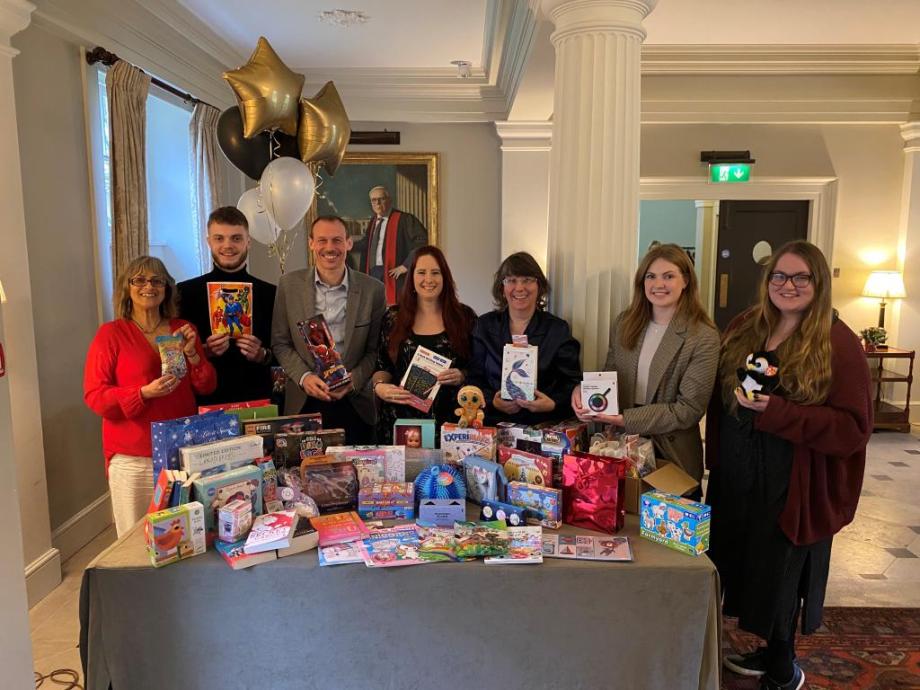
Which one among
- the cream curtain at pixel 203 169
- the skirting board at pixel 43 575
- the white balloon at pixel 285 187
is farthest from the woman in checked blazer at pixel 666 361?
the cream curtain at pixel 203 169

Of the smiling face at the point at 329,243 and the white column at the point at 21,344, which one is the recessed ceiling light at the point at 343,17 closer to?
the white column at the point at 21,344

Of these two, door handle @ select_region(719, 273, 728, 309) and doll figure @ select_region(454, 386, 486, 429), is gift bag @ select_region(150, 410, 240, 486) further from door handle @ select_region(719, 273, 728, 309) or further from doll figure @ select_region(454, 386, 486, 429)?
door handle @ select_region(719, 273, 728, 309)

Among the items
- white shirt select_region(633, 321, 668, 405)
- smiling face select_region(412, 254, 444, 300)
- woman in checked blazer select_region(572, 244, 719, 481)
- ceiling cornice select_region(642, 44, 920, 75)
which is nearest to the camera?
woman in checked blazer select_region(572, 244, 719, 481)

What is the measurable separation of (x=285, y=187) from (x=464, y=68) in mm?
2905

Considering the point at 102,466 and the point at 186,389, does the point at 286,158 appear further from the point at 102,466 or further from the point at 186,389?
the point at 102,466

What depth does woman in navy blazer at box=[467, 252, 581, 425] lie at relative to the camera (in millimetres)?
2434

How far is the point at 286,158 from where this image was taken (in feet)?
10.9

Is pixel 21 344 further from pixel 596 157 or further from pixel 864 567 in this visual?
pixel 864 567

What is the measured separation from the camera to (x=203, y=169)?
16.0ft

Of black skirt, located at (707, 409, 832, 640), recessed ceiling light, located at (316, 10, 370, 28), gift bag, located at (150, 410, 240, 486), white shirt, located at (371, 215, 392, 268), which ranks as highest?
recessed ceiling light, located at (316, 10, 370, 28)

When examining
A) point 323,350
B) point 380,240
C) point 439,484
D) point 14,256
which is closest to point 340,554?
point 439,484

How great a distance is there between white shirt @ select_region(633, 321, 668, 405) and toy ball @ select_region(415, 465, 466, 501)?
788 mm

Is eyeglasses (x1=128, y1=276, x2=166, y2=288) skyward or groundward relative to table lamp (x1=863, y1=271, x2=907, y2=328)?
skyward

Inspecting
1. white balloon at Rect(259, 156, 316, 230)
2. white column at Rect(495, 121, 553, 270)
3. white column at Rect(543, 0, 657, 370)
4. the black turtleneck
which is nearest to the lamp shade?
white column at Rect(495, 121, 553, 270)
